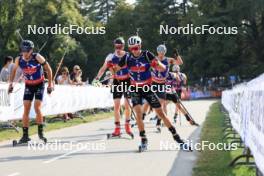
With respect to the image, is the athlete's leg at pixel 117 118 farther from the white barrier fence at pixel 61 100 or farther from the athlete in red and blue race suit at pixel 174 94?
the white barrier fence at pixel 61 100

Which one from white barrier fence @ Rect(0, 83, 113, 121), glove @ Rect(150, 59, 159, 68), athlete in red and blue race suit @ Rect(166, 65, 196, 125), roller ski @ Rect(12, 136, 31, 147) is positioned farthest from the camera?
white barrier fence @ Rect(0, 83, 113, 121)

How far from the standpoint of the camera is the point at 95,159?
1161cm

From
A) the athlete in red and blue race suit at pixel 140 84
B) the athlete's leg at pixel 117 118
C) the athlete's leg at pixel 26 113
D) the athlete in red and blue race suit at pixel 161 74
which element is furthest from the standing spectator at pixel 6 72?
the athlete in red and blue race suit at pixel 140 84

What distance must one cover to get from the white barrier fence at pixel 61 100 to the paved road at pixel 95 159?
2833mm

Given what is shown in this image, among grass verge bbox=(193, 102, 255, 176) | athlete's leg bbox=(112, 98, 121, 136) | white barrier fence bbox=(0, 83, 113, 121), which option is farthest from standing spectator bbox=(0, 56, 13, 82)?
grass verge bbox=(193, 102, 255, 176)

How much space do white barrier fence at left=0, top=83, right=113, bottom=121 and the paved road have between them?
9.29 feet

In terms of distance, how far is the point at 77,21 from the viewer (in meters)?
80.5

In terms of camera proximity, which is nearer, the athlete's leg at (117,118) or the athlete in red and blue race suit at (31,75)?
the athlete in red and blue race suit at (31,75)

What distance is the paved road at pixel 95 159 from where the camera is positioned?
1008 centimetres

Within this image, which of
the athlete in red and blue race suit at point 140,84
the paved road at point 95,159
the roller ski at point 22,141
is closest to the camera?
the paved road at point 95,159

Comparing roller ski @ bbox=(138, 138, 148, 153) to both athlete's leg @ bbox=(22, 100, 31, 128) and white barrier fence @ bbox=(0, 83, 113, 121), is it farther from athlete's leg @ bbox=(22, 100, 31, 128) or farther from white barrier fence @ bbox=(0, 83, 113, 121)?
white barrier fence @ bbox=(0, 83, 113, 121)

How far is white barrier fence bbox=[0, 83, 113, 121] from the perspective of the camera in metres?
18.2

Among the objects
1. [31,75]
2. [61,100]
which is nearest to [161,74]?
[31,75]

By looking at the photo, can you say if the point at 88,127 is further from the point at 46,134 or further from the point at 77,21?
the point at 77,21
